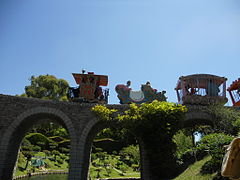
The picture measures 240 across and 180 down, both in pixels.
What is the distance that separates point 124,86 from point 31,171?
11.4 m

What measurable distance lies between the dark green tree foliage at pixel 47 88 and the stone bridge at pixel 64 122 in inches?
785

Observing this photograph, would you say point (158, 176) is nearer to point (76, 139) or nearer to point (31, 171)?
point (76, 139)

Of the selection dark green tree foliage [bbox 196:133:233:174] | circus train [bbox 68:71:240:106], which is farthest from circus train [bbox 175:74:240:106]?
dark green tree foliage [bbox 196:133:233:174]

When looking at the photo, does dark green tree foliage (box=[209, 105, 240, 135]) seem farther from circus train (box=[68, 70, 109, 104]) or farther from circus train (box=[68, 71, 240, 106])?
circus train (box=[68, 70, 109, 104])

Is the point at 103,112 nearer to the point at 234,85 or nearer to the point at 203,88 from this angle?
the point at 203,88

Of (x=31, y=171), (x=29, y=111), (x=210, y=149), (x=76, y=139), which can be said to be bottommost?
(x=31, y=171)

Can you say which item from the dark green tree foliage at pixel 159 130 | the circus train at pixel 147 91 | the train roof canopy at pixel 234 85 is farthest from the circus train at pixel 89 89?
the train roof canopy at pixel 234 85

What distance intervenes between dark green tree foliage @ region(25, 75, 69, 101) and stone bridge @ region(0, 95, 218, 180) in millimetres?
19952

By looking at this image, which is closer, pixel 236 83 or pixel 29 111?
pixel 29 111

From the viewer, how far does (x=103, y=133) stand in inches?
1256

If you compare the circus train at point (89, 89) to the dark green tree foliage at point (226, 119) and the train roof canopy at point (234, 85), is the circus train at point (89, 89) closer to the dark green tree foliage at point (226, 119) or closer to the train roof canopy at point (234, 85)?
the dark green tree foliage at point (226, 119)

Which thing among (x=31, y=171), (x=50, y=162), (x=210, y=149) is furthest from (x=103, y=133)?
(x=210, y=149)

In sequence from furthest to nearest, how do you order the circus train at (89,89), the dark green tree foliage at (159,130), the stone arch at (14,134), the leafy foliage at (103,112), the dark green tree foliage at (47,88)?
the dark green tree foliage at (47,88) → the circus train at (89,89) → the leafy foliage at (103,112) → the stone arch at (14,134) → the dark green tree foliage at (159,130)

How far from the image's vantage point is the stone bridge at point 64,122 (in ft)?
37.3
